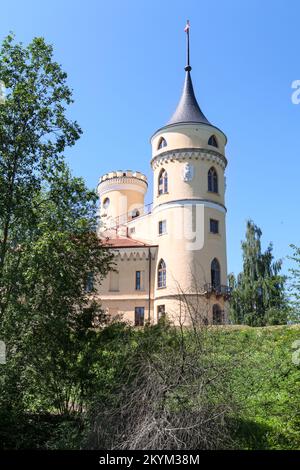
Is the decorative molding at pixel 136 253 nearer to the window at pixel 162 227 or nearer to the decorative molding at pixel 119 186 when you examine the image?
the window at pixel 162 227

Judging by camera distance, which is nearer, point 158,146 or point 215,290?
point 215,290

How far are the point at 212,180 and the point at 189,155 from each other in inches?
92.5

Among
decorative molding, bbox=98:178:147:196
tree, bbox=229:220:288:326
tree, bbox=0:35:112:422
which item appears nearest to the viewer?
tree, bbox=0:35:112:422

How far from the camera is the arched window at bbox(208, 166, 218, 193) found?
109 ft

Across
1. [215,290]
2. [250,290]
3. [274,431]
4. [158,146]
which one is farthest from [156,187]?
[274,431]

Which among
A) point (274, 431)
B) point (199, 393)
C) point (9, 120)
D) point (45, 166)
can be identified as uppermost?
point (9, 120)

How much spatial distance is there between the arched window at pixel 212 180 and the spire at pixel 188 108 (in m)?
3.19

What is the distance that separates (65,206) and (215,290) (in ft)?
67.3

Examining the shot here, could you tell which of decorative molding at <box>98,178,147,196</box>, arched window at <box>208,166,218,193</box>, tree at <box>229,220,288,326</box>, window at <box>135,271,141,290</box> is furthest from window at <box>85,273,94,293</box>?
decorative molding at <box>98,178,147,196</box>

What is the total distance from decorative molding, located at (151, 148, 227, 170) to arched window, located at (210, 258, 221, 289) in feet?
21.5

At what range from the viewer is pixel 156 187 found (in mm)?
34281

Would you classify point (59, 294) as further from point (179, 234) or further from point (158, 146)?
point (158, 146)

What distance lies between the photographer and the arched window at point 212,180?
1314 inches

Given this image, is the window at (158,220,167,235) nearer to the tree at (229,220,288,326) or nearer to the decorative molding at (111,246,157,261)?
the decorative molding at (111,246,157,261)
